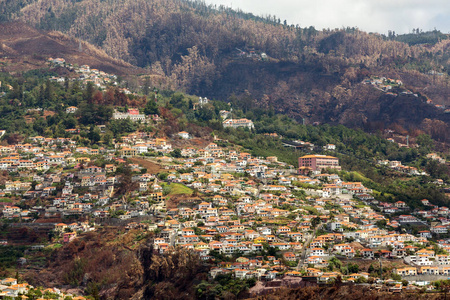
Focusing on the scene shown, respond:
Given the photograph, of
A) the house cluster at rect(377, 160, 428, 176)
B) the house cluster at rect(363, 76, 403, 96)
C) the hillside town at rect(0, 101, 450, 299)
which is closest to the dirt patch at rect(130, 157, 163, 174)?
the hillside town at rect(0, 101, 450, 299)

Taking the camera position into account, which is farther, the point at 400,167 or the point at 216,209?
the point at 400,167

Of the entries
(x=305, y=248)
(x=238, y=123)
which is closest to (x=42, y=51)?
(x=238, y=123)

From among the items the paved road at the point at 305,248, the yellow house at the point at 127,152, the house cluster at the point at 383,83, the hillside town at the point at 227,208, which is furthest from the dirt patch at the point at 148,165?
the house cluster at the point at 383,83

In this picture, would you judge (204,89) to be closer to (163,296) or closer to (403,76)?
(403,76)

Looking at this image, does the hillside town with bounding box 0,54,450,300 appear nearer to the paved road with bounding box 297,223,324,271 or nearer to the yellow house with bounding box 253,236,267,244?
the paved road with bounding box 297,223,324,271

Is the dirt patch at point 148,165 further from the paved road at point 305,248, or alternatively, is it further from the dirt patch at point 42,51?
the dirt patch at point 42,51

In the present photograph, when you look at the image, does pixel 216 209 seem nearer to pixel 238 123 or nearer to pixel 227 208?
pixel 227 208

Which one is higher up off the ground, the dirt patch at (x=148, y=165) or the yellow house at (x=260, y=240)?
the dirt patch at (x=148, y=165)

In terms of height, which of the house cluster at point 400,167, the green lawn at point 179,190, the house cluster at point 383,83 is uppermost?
the house cluster at point 383,83

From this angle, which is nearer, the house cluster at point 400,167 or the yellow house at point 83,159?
the yellow house at point 83,159
